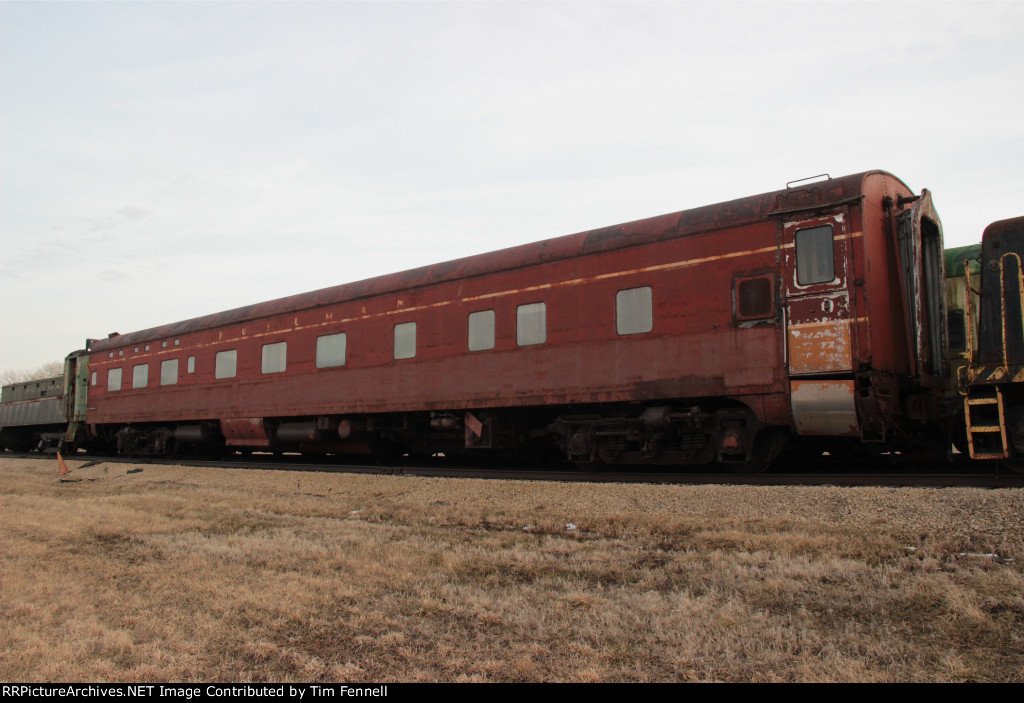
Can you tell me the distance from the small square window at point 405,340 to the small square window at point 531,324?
2.55 metres

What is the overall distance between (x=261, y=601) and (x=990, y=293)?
8500mm

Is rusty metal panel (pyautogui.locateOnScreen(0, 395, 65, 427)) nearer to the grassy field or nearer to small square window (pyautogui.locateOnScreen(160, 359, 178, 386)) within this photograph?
small square window (pyautogui.locateOnScreen(160, 359, 178, 386))

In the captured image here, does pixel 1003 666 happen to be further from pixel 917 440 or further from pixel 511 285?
pixel 511 285

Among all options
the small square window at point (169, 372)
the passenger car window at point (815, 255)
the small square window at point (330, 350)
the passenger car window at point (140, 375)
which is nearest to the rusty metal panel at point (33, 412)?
the passenger car window at point (140, 375)

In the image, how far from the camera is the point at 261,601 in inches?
190

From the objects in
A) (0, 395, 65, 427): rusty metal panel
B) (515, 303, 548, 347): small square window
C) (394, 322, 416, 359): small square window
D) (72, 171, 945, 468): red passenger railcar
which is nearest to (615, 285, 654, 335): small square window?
(72, 171, 945, 468): red passenger railcar

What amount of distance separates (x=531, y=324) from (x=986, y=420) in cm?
617

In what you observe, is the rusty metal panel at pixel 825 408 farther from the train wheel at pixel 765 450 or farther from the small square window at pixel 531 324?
the small square window at pixel 531 324

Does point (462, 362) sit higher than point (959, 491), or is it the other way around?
point (462, 362)

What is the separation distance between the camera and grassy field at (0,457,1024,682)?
3.68m

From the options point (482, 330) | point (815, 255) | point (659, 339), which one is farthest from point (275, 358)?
point (815, 255)

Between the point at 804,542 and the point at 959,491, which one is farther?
the point at 959,491

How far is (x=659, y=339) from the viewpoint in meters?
9.95

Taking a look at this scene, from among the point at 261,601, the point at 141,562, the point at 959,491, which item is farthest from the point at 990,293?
the point at 141,562
